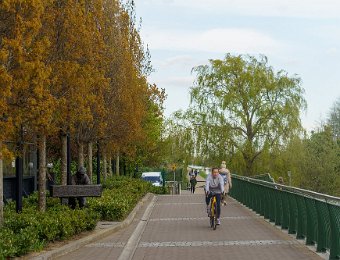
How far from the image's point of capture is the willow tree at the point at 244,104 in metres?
49.1

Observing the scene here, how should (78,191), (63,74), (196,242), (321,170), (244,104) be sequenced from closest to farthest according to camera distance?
(196,242)
(63,74)
(78,191)
(244,104)
(321,170)

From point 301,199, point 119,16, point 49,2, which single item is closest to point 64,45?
point 49,2

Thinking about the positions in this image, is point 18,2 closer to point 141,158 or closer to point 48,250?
point 48,250

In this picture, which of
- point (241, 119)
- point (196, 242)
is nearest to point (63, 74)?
point (196, 242)

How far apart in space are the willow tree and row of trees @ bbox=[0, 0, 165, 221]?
1819 centimetres

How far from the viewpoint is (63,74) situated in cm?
1748

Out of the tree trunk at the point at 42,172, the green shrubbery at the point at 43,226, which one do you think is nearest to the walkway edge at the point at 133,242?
the green shrubbery at the point at 43,226

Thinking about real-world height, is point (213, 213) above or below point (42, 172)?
Answer: below

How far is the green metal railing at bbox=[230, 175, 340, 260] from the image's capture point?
12.1m

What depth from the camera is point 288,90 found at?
1937 inches

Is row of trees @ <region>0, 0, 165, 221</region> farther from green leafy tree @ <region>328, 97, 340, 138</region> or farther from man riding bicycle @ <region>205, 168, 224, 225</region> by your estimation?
green leafy tree @ <region>328, 97, 340, 138</region>

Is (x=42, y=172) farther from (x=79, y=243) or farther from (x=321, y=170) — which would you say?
(x=321, y=170)

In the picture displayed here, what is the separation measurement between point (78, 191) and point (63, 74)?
3.63 meters

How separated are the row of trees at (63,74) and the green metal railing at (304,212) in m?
5.16
